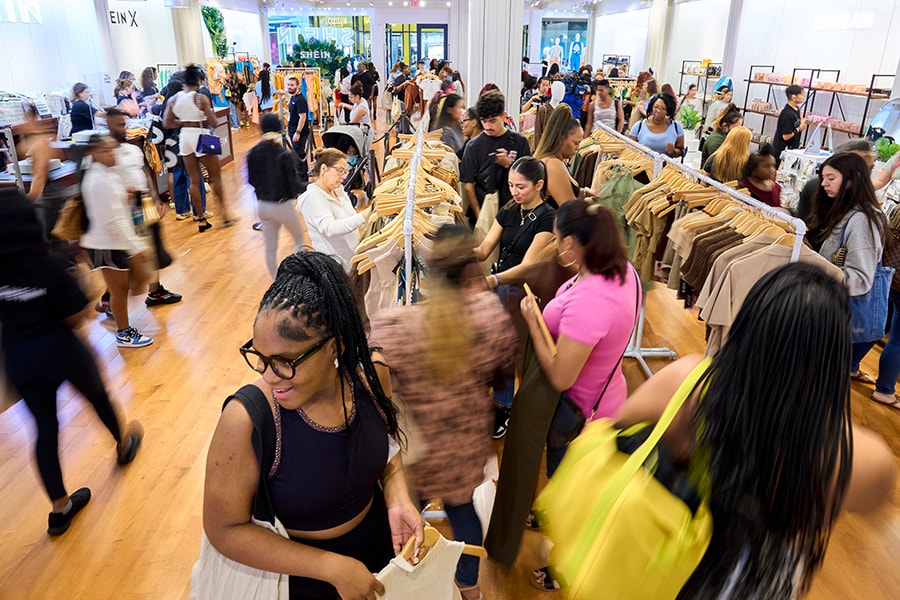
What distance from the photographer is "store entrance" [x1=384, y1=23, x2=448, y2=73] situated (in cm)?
2838

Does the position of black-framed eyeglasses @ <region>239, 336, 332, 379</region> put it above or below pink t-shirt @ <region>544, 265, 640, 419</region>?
above

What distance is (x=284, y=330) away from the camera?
1.42m

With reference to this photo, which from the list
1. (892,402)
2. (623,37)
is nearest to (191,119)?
(892,402)

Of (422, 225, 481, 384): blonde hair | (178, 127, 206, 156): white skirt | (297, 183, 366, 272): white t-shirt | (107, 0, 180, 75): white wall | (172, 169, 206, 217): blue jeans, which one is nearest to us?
(422, 225, 481, 384): blonde hair

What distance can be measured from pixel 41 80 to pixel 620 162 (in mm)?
12681

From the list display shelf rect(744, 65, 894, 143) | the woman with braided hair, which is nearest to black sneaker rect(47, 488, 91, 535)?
the woman with braided hair

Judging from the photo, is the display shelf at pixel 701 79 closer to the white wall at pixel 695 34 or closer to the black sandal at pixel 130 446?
the white wall at pixel 695 34

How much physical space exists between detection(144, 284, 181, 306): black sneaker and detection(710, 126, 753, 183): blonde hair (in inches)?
190

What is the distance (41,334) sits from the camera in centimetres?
283

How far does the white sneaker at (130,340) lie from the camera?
5.00 metres

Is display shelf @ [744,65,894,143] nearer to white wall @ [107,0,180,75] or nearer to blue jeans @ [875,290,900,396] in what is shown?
blue jeans @ [875,290,900,396]

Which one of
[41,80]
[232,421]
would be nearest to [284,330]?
[232,421]

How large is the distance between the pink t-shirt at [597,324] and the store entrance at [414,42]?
1095 inches

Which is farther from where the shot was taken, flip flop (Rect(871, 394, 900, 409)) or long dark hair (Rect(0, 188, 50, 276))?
flip flop (Rect(871, 394, 900, 409))
